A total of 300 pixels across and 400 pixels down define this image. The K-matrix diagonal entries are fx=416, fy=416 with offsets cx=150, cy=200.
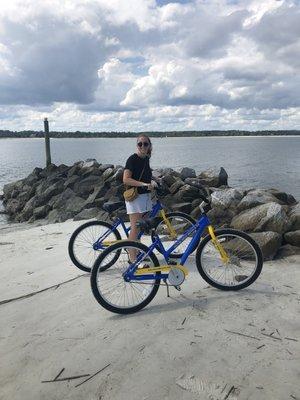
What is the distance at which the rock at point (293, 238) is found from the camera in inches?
312

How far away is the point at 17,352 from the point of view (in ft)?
15.5

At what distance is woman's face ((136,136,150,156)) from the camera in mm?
6375

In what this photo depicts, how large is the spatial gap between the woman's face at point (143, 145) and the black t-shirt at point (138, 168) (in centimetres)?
10

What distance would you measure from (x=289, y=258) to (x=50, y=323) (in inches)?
175

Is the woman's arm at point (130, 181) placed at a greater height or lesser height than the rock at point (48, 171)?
greater

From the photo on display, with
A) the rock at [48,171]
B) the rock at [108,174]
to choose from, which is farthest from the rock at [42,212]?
the rock at [48,171]

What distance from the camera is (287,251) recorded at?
7.81 meters

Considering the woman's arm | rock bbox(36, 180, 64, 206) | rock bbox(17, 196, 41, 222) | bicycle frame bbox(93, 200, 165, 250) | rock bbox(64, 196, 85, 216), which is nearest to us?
the woman's arm

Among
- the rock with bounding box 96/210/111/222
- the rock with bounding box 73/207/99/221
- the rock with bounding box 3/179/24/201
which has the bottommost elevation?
the rock with bounding box 3/179/24/201

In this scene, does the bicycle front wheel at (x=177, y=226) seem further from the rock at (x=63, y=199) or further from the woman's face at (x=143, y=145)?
the rock at (x=63, y=199)

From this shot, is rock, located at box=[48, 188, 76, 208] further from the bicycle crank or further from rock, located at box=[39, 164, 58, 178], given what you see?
the bicycle crank

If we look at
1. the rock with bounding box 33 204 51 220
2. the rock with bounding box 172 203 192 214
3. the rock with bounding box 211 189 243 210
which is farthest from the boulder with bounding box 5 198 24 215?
the rock with bounding box 211 189 243 210

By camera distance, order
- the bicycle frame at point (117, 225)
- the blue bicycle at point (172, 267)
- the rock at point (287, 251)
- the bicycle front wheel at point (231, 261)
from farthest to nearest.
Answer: the rock at point (287, 251), the bicycle frame at point (117, 225), the bicycle front wheel at point (231, 261), the blue bicycle at point (172, 267)

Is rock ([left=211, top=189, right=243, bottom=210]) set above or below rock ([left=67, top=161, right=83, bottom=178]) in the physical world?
above
